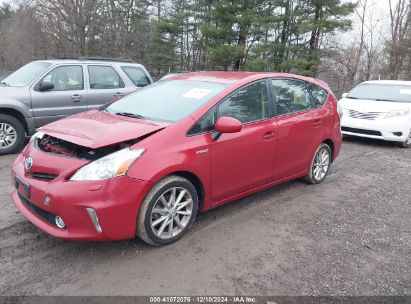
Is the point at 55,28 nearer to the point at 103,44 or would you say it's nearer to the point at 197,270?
the point at 103,44

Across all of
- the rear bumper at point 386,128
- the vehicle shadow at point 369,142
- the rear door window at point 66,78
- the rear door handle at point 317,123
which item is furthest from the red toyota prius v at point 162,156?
the vehicle shadow at point 369,142

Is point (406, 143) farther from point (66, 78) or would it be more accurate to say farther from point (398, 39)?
point (398, 39)

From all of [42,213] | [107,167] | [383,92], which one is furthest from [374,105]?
[42,213]

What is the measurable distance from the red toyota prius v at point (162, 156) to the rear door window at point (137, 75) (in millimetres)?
3558

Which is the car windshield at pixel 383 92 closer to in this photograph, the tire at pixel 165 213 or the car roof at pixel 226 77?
the car roof at pixel 226 77

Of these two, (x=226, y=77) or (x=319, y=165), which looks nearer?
(x=226, y=77)

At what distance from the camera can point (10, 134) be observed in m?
6.30

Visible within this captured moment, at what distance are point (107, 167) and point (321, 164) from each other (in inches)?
139

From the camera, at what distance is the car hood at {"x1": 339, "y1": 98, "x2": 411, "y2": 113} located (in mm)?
8223

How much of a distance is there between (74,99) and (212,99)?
4200mm

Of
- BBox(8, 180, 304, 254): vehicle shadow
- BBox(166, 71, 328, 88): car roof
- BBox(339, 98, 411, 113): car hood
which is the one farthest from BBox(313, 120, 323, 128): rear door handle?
BBox(339, 98, 411, 113): car hood

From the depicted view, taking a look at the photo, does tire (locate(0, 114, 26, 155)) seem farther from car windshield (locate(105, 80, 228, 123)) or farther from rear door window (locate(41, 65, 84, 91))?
car windshield (locate(105, 80, 228, 123))

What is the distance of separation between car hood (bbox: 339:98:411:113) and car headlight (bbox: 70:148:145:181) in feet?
23.2

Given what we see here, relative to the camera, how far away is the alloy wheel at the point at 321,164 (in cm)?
518
